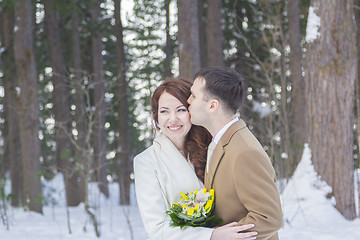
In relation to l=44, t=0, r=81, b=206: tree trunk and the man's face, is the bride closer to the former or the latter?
the man's face

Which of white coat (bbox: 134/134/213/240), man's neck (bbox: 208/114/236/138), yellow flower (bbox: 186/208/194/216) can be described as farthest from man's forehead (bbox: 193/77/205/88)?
yellow flower (bbox: 186/208/194/216)

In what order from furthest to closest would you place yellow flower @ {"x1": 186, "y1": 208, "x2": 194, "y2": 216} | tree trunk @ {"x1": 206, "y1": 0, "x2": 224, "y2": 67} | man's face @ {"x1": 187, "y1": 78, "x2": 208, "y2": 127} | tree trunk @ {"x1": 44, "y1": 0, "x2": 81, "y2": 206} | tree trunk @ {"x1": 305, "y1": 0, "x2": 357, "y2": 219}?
tree trunk @ {"x1": 44, "y1": 0, "x2": 81, "y2": 206}, tree trunk @ {"x1": 206, "y1": 0, "x2": 224, "y2": 67}, tree trunk @ {"x1": 305, "y1": 0, "x2": 357, "y2": 219}, man's face @ {"x1": 187, "y1": 78, "x2": 208, "y2": 127}, yellow flower @ {"x1": 186, "y1": 208, "x2": 194, "y2": 216}

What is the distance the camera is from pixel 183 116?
2.96 metres

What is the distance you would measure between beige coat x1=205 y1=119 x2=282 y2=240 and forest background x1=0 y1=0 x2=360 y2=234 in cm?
375

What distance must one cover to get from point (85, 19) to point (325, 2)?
11407mm

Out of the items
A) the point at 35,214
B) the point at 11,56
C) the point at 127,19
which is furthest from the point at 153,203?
the point at 127,19

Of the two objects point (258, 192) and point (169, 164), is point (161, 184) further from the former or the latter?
point (258, 192)

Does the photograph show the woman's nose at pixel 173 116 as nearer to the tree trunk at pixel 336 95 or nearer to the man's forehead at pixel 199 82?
the man's forehead at pixel 199 82

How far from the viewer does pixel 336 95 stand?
19.8 ft

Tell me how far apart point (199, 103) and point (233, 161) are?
46cm

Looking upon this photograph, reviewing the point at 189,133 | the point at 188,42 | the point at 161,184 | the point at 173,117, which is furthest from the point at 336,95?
the point at 161,184

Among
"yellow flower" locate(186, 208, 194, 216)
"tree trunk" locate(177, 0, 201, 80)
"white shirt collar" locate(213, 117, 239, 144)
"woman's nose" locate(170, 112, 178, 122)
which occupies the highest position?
"tree trunk" locate(177, 0, 201, 80)

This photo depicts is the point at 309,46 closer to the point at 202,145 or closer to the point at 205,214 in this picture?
the point at 202,145

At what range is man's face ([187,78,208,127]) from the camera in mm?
2580
